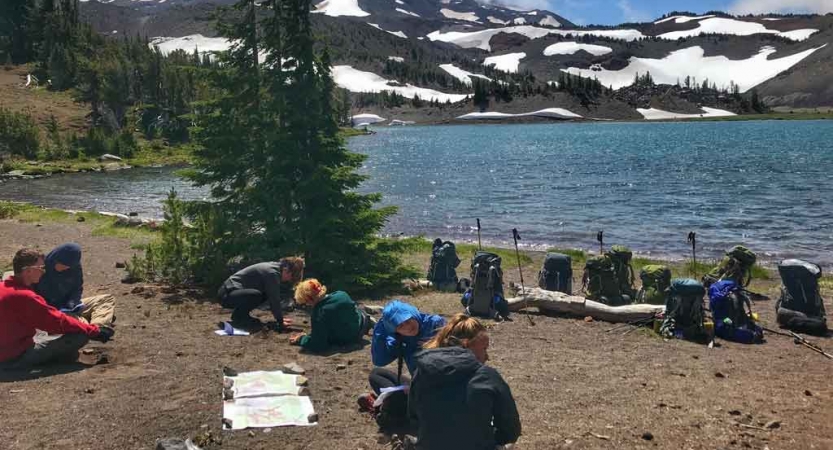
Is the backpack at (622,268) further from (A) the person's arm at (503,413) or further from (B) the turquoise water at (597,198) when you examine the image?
(A) the person's arm at (503,413)

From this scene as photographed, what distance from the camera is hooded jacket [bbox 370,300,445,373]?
7.13m

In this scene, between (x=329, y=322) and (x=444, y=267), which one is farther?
(x=444, y=267)

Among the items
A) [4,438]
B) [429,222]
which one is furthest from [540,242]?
[4,438]

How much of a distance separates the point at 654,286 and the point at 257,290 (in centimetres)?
815

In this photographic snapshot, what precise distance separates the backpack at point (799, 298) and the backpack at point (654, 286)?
6.98 feet

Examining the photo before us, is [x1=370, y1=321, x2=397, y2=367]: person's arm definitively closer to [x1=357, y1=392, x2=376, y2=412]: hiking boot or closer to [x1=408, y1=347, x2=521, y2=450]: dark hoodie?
[x1=357, y1=392, x2=376, y2=412]: hiking boot

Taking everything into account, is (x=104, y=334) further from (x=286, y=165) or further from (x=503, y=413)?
(x=503, y=413)

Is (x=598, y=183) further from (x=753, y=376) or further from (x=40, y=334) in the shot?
(x=40, y=334)

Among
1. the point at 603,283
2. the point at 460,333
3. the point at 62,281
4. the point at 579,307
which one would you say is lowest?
the point at 579,307

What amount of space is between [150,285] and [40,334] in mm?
5305

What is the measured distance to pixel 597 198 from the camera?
40312 mm

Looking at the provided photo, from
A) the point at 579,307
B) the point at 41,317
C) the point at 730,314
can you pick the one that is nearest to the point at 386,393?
the point at 41,317

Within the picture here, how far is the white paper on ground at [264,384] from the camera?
793 cm

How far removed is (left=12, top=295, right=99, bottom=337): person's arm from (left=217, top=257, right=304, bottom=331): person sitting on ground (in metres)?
2.86
